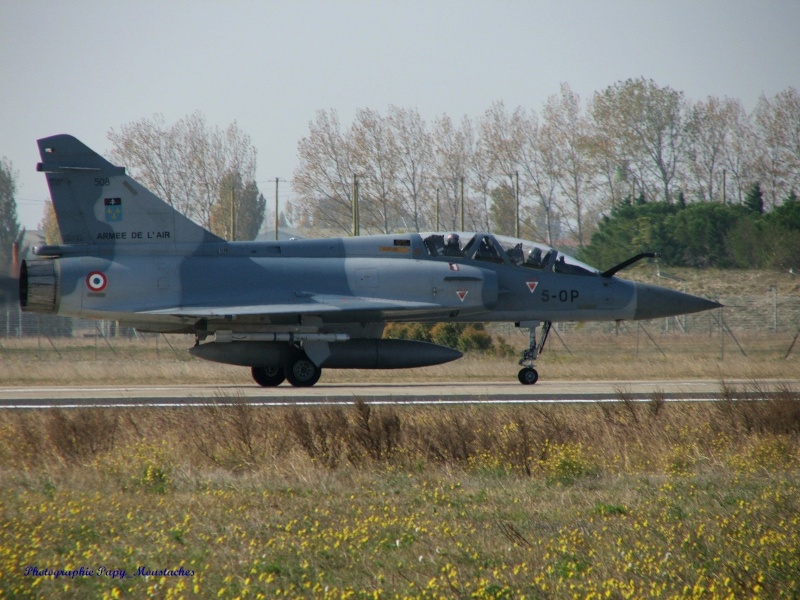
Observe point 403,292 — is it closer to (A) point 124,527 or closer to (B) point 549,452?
(B) point 549,452

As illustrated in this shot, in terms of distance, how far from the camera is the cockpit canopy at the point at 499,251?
63.5ft

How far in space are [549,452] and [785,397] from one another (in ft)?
14.9

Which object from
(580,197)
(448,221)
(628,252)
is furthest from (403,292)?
(448,221)

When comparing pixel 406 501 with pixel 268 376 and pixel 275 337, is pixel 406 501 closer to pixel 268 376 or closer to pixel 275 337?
pixel 275 337

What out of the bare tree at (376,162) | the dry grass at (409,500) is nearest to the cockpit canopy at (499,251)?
the dry grass at (409,500)

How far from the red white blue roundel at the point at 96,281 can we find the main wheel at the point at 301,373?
13.1ft

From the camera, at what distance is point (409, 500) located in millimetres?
8531

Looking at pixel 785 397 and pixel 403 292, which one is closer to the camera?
pixel 785 397

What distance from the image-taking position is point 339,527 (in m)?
7.50

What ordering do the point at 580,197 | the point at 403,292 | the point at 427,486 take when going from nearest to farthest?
the point at 427,486
the point at 403,292
the point at 580,197

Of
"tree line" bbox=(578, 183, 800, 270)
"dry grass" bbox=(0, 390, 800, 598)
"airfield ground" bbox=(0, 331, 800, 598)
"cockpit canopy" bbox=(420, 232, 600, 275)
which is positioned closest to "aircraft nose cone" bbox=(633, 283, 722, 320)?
"cockpit canopy" bbox=(420, 232, 600, 275)

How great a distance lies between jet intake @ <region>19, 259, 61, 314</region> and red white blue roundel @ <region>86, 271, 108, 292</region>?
1.81ft

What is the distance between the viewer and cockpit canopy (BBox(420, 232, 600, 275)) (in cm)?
1936

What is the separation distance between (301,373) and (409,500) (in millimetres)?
10093
